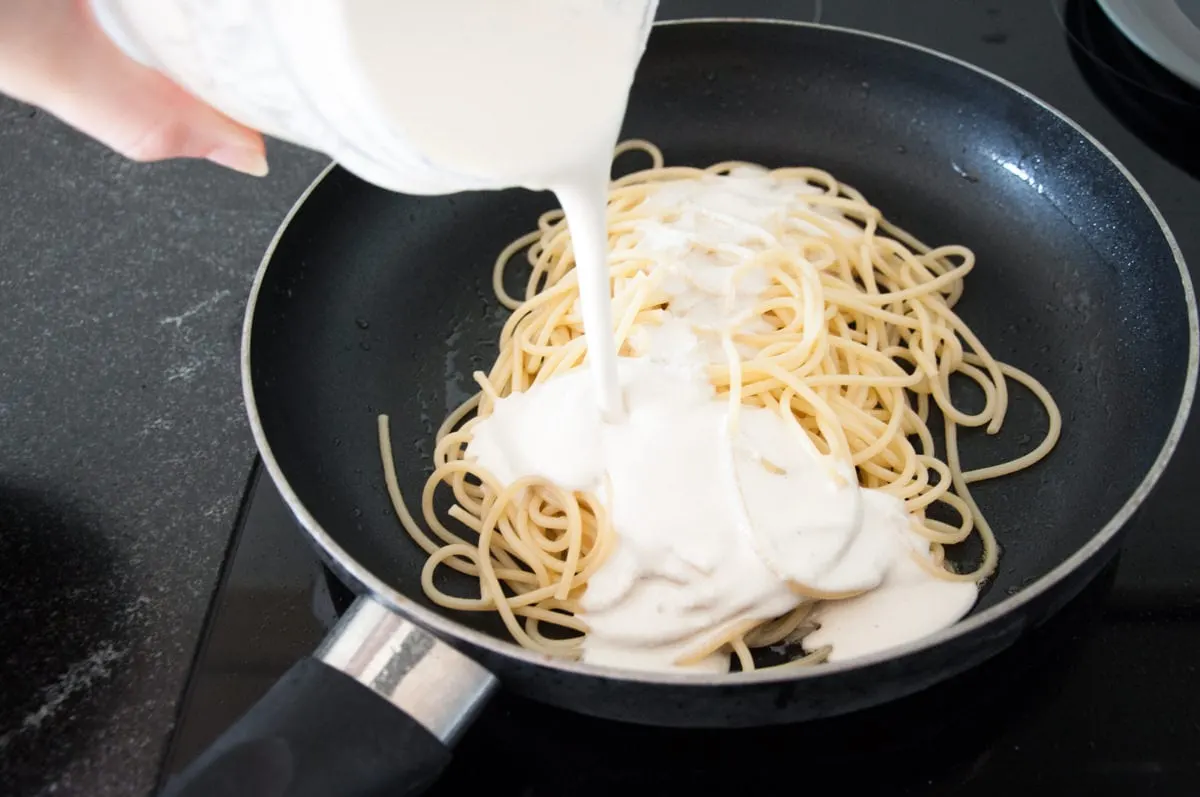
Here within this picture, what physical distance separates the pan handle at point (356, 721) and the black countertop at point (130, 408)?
0.27 m

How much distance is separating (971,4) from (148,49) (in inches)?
55.7

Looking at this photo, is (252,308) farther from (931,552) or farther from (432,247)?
(931,552)

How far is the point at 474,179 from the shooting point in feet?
2.55

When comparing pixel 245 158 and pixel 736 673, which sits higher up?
pixel 245 158

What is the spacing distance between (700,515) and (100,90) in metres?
0.69

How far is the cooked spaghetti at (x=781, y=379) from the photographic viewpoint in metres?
1.05

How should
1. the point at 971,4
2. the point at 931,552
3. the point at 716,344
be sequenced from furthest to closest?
the point at 971,4 → the point at 716,344 → the point at 931,552

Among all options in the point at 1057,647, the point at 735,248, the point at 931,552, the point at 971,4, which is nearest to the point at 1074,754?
the point at 1057,647

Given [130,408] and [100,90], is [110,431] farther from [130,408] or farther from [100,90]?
[100,90]

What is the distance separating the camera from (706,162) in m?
1.49

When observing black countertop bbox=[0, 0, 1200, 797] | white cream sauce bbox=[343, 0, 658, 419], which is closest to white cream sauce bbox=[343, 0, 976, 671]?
white cream sauce bbox=[343, 0, 658, 419]

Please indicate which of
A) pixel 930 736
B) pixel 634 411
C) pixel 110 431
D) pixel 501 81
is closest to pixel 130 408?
pixel 110 431

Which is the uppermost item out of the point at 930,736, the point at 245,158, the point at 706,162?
the point at 245,158

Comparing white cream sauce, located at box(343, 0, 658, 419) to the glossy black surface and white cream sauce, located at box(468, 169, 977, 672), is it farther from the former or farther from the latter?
the glossy black surface
